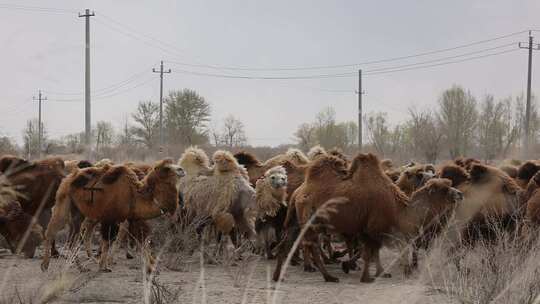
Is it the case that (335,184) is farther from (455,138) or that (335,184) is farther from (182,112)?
(182,112)

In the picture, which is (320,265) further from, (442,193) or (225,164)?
(225,164)

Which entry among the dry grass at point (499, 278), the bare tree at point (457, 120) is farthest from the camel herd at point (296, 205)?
the bare tree at point (457, 120)

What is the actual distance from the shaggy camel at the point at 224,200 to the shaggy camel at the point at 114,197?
4.51ft

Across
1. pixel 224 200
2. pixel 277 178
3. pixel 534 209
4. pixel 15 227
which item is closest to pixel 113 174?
pixel 15 227

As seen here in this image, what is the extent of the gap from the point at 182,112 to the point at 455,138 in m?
22.1

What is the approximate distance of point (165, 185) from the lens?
10719mm

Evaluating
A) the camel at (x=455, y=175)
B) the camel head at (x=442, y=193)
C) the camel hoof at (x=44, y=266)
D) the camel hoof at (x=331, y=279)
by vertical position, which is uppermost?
the camel at (x=455, y=175)

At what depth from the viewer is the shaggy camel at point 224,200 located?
1221 centimetres

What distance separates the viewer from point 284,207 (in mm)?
12742

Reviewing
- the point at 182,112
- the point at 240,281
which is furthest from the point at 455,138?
the point at 240,281

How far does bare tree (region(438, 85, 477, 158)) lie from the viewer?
5138cm

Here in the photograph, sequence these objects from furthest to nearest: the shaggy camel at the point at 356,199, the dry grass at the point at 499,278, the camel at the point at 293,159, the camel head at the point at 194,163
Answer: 1. the camel at the point at 293,159
2. the camel head at the point at 194,163
3. the shaggy camel at the point at 356,199
4. the dry grass at the point at 499,278

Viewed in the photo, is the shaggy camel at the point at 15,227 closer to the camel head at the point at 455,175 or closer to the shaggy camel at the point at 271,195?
the shaggy camel at the point at 271,195

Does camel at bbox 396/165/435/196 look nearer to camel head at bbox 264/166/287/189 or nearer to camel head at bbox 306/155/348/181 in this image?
camel head at bbox 264/166/287/189
